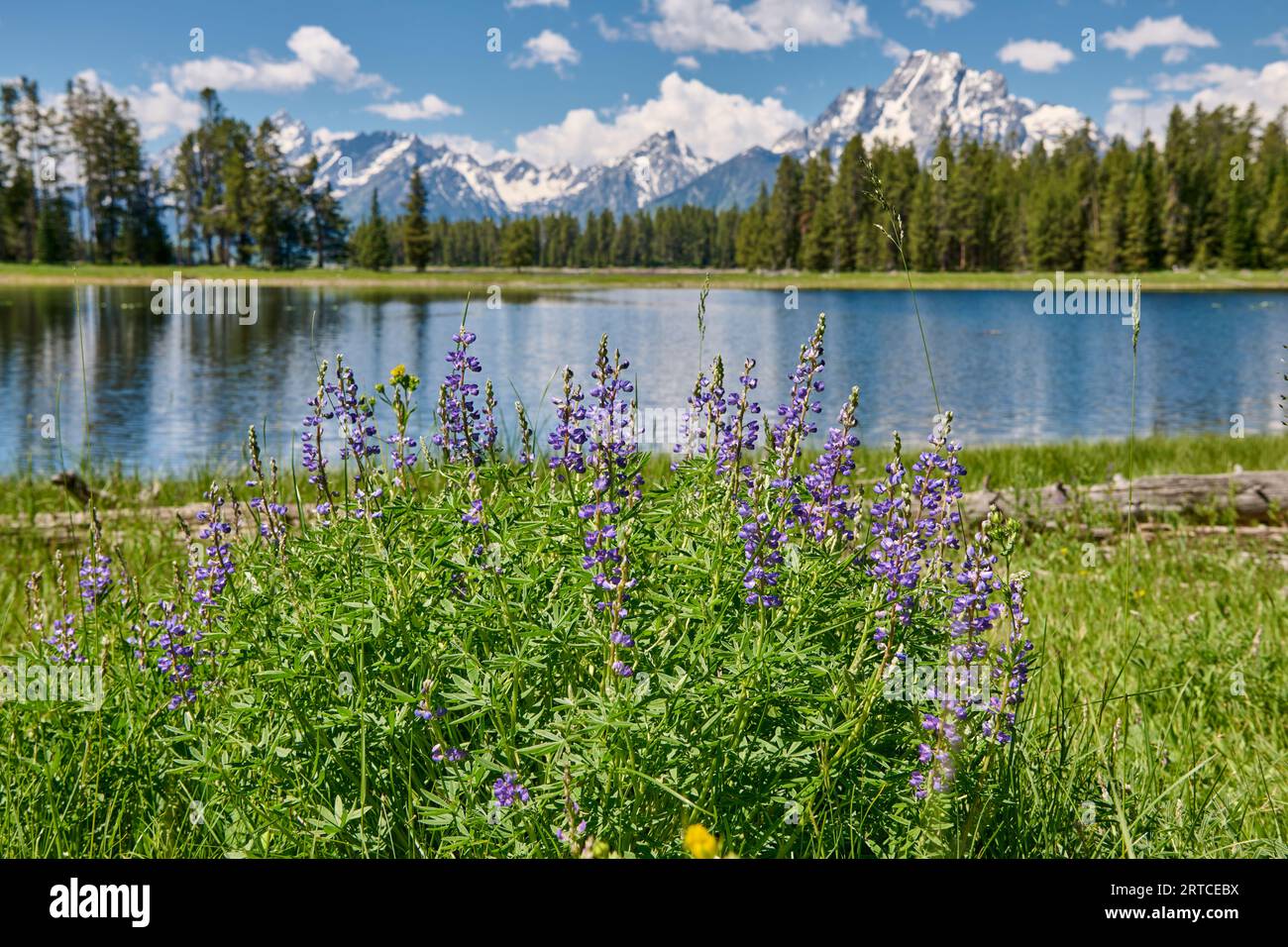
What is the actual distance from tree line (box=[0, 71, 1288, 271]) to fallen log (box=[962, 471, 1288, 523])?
8352cm

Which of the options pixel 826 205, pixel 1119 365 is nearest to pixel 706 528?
pixel 1119 365

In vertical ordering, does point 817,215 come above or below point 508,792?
above

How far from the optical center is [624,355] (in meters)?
24.4

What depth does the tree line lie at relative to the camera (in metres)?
95.2

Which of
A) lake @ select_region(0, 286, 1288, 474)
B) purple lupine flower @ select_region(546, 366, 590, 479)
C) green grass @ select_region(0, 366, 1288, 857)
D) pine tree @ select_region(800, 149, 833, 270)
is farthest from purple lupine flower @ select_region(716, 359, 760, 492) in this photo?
pine tree @ select_region(800, 149, 833, 270)

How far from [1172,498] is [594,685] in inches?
345

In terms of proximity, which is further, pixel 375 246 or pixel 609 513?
pixel 375 246

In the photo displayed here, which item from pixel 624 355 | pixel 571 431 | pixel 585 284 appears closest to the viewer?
pixel 571 431

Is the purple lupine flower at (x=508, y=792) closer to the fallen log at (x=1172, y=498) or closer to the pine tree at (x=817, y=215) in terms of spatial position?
the fallen log at (x=1172, y=498)

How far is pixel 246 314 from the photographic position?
57.0m

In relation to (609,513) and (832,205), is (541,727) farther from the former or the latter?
(832,205)

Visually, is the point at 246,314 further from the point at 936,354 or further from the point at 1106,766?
the point at 1106,766

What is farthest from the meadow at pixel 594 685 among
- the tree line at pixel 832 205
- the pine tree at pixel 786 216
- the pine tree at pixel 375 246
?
the pine tree at pixel 786 216

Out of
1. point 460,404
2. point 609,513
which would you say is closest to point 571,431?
point 609,513
